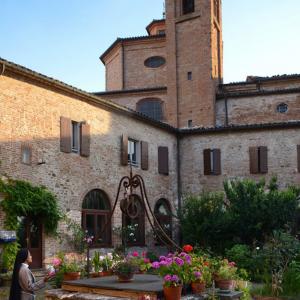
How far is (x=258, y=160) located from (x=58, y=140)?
1015 cm

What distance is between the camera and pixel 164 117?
3056 centimetres

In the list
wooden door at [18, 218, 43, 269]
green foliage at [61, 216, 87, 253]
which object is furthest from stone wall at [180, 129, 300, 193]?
wooden door at [18, 218, 43, 269]

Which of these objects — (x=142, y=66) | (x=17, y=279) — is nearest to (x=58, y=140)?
(x=17, y=279)

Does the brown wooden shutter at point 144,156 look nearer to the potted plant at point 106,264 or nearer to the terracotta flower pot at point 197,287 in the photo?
the potted plant at point 106,264

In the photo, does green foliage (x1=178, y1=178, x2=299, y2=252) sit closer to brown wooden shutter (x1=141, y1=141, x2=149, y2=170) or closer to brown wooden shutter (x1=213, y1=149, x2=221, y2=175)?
brown wooden shutter (x1=141, y1=141, x2=149, y2=170)

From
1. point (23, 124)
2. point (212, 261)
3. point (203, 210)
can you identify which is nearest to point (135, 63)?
point (203, 210)

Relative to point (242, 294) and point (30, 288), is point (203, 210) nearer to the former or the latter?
point (242, 294)

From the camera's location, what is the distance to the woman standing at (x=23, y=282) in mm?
7410

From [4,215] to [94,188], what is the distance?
461 centimetres

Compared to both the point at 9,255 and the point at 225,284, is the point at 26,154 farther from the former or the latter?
the point at 225,284

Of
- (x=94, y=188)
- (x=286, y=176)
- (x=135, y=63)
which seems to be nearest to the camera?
(x=94, y=188)

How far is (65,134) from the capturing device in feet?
59.8

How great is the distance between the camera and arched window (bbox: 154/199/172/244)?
23.7 m

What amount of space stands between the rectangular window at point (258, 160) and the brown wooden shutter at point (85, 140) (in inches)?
330
